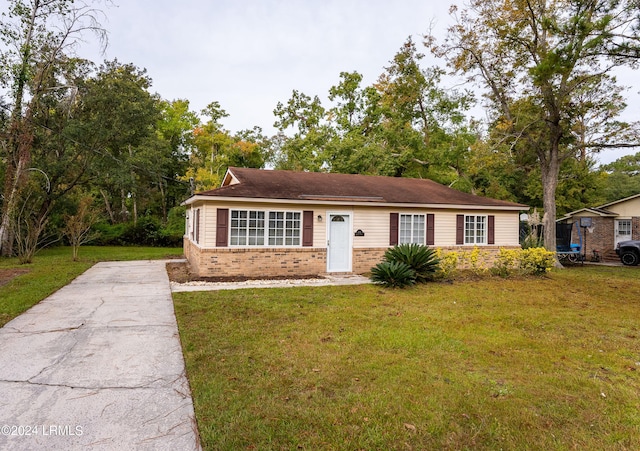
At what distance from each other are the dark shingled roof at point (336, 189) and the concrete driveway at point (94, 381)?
4.86 m

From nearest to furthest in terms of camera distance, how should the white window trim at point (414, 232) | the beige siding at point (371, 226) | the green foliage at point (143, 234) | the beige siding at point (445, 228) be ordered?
the beige siding at point (371, 226)
the white window trim at point (414, 232)
the beige siding at point (445, 228)
the green foliage at point (143, 234)

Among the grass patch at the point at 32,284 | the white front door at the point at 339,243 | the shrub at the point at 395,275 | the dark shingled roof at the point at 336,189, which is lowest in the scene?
the grass patch at the point at 32,284

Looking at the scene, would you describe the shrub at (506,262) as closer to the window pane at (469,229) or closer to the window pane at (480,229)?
the window pane at (469,229)

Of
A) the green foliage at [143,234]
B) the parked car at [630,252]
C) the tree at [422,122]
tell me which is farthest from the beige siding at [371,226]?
the green foliage at [143,234]

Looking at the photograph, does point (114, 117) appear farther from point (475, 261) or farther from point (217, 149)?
point (475, 261)

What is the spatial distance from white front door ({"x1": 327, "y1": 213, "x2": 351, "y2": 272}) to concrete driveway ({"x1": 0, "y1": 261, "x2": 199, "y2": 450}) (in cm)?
592

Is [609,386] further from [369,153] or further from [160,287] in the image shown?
[369,153]

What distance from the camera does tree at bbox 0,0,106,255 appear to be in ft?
51.1

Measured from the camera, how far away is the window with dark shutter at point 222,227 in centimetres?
1011

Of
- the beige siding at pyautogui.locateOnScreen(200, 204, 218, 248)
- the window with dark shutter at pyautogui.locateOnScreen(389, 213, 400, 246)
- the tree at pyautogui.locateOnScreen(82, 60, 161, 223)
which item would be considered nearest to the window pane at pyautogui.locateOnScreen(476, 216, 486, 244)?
the window with dark shutter at pyautogui.locateOnScreen(389, 213, 400, 246)

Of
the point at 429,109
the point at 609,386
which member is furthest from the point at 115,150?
the point at 609,386

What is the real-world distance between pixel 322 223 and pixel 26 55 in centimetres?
1546

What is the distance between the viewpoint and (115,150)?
22406 mm

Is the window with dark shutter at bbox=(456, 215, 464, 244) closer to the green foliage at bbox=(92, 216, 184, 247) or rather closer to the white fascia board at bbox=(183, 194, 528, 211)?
the white fascia board at bbox=(183, 194, 528, 211)
